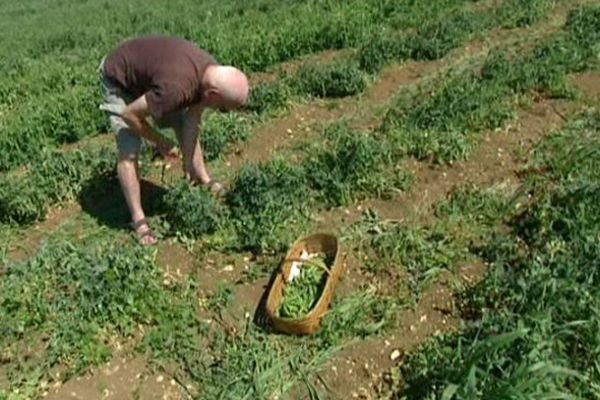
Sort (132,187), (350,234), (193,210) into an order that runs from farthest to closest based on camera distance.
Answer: (132,187) < (193,210) < (350,234)

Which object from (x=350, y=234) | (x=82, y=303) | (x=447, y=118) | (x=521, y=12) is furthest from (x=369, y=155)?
(x=521, y=12)

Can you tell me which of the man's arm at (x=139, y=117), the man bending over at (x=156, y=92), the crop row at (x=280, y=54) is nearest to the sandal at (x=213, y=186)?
the man bending over at (x=156, y=92)

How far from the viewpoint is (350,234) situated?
4445 millimetres

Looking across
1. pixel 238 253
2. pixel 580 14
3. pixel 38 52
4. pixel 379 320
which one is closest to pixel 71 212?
pixel 238 253

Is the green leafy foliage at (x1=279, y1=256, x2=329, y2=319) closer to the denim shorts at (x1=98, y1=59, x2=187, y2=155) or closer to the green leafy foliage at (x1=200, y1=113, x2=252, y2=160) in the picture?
the denim shorts at (x1=98, y1=59, x2=187, y2=155)

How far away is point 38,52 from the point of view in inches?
428

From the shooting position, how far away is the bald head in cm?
428

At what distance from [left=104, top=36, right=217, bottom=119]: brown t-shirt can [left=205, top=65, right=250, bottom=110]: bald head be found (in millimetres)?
71

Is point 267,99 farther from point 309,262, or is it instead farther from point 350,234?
point 309,262

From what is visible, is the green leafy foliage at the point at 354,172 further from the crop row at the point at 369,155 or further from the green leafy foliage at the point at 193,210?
the green leafy foliage at the point at 193,210

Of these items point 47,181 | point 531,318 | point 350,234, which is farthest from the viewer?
point 47,181

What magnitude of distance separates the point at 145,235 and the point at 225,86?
44.6 inches

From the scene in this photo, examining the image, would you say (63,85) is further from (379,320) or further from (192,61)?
(379,320)

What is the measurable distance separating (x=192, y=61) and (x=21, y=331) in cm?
185
